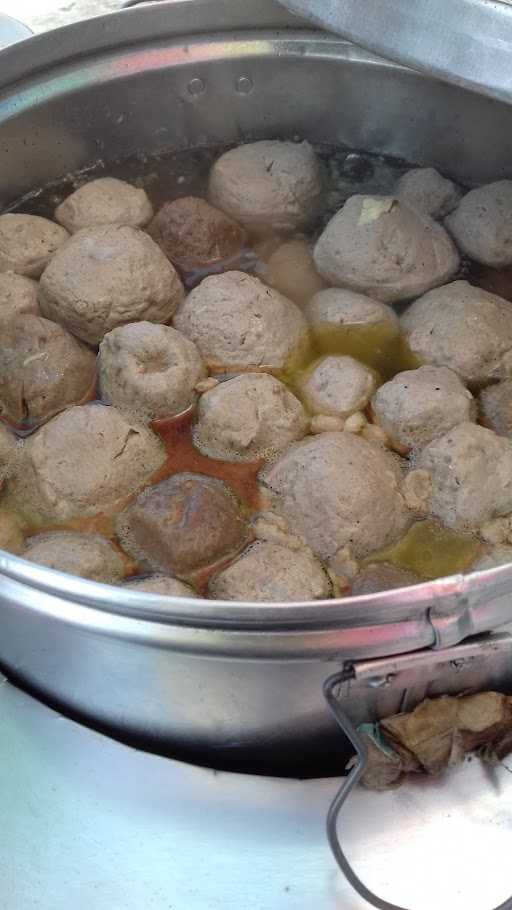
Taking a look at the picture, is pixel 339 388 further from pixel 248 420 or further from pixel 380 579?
pixel 380 579

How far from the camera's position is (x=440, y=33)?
1.35 m

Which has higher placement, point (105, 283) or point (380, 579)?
point (105, 283)

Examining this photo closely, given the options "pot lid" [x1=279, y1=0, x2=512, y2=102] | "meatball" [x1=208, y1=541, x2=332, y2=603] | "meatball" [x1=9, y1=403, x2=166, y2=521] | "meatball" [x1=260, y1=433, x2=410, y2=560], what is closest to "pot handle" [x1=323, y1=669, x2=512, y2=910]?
"meatball" [x1=208, y1=541, x2=332, y2=603]

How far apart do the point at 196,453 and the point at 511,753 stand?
28.5 inches

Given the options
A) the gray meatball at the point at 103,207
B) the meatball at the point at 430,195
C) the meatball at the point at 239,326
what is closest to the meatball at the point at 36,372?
the meatball at the point at 239,326

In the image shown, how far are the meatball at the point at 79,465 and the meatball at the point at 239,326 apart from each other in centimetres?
26

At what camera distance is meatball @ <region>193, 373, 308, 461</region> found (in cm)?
153

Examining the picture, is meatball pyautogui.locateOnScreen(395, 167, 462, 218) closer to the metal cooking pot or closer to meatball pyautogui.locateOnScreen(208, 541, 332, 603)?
the metal cooking pot

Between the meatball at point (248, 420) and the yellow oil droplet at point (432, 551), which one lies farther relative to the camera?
the meatball at point (248, 420)

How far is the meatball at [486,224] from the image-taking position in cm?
182

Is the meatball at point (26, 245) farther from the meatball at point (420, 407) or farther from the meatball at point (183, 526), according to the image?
the meatball at point (420, 407)

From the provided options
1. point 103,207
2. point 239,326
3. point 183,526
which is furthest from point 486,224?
point 183,526

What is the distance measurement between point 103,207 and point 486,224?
819mm

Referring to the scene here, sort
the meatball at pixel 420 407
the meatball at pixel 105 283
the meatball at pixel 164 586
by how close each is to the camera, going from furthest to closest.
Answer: the meatball at pixel 105 283, the meatball at pixel 420 407, the meatball at pixel 164 586
